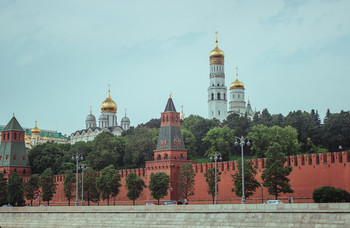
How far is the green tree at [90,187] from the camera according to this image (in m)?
62.8

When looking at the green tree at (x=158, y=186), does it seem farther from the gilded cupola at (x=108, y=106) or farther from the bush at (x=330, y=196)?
the gilded cupola at (x=108, y=106)

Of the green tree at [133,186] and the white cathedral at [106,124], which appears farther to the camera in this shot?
the white cathedral at [106,124]

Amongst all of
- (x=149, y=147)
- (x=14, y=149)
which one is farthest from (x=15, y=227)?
(x=149, y=147)

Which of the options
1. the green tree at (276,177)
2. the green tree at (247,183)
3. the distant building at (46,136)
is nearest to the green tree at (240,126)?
the green tree at (247,183)

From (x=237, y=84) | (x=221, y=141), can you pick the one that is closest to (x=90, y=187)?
(x=221, y=141)

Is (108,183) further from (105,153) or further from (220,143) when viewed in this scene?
Result: (220,143)

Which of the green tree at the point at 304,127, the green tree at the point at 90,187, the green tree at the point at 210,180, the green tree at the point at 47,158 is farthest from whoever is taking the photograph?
the green tree at the point at 304,127

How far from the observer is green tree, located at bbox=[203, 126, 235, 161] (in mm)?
84562

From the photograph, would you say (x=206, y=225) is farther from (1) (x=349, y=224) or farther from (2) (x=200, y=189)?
(2) (x=200, y=189)

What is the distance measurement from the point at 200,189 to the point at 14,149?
→ 31.5 m

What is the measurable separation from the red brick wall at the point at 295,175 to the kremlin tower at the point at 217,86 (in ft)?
171

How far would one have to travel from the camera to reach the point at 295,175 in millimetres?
51906

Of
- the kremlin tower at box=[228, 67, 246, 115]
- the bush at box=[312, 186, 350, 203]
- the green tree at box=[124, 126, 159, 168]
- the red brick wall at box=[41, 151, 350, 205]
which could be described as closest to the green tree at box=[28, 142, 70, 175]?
the green tree at box=[124, 126, 159, 168]

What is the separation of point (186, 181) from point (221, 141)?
85.0 ft
